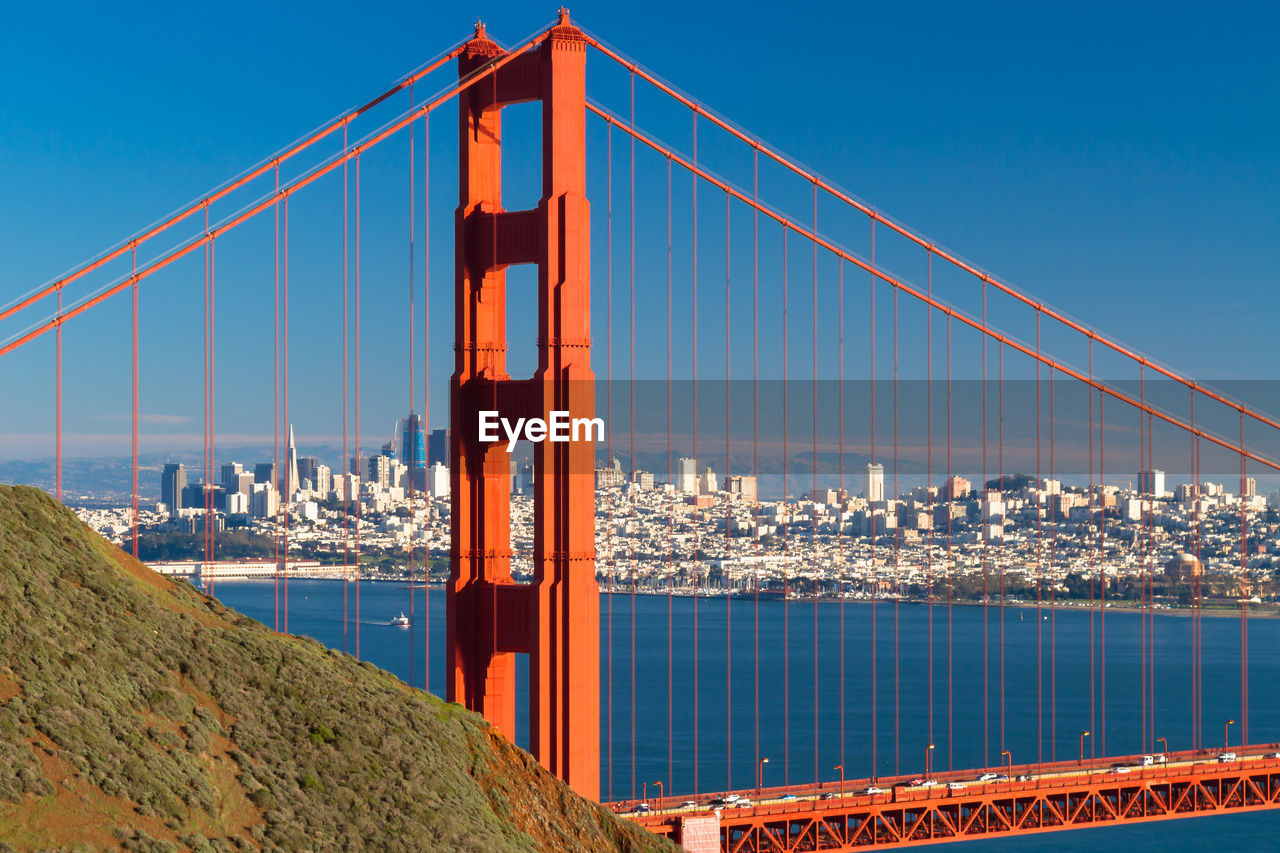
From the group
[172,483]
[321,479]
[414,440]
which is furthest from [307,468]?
[414,440]

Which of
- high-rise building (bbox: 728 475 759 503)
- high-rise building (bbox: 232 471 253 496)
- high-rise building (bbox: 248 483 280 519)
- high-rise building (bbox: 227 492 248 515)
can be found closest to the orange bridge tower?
high-rise building (bbox: 248 483 280 519)

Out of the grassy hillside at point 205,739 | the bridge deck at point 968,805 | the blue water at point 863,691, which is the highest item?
the grassy hillside at point 205,739

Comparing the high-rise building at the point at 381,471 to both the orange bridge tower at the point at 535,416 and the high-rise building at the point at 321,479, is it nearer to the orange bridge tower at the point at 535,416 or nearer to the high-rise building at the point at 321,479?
the high-rise building at the point at 321,479

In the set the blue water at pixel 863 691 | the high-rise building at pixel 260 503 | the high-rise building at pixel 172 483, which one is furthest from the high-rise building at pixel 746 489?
the high-rise building at pixel 172 483

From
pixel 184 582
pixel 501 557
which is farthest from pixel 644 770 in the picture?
pixel 184 582

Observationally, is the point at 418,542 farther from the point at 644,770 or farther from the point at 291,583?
the point at 644,770

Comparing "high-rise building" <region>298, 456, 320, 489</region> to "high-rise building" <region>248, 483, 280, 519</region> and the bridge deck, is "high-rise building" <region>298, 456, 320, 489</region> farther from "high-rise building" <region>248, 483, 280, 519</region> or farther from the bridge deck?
the bridge deck
